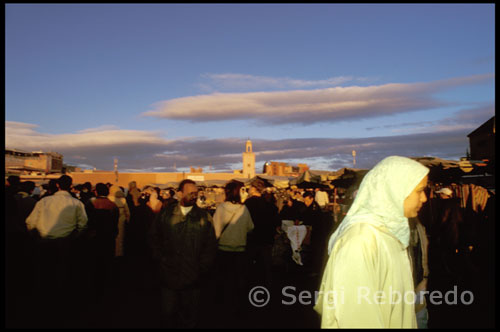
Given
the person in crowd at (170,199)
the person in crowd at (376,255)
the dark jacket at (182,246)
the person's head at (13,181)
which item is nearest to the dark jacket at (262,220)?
the person in crowd at (170,199)

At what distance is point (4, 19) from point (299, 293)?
6330 millimetres

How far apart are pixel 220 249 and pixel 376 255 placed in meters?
4.66

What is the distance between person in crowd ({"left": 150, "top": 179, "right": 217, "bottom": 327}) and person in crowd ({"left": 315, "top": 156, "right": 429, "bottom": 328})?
231 cm

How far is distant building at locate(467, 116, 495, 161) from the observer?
34375 mm

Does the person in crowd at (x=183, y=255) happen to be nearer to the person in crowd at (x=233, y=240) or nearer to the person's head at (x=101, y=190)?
the person in crowd at (x=233, y=240)

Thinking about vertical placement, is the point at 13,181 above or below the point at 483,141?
below

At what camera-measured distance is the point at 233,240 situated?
620cm

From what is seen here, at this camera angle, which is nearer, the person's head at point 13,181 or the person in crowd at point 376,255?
the person in crowd at point 376,255

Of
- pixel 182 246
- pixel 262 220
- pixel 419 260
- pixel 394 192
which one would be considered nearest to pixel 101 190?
pixel 262 220

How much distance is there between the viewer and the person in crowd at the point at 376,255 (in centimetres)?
184

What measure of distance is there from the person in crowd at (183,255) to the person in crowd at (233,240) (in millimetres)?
1732

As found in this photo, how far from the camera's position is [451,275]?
6.96 meters

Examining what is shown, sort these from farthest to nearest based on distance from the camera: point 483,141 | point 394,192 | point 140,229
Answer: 1. point 483,141
2. point 140,229
3. point 394,192

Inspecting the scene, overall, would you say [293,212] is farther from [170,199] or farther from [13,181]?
[13,181]
